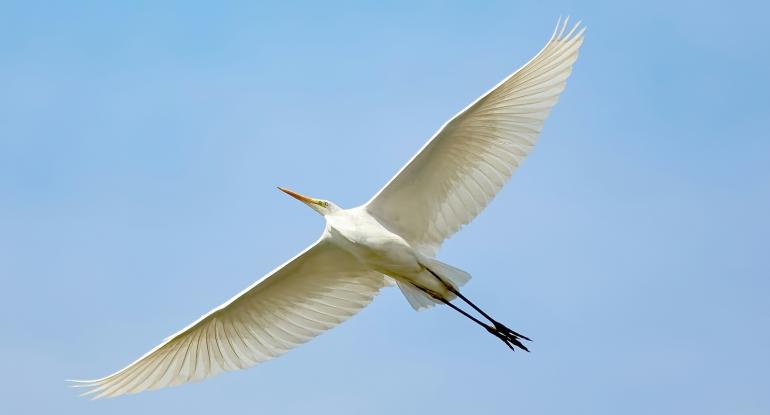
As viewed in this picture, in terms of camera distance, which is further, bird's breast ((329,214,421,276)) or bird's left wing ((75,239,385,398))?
bird's left wing ((75,239,385,398))

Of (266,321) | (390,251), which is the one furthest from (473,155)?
(266,321)

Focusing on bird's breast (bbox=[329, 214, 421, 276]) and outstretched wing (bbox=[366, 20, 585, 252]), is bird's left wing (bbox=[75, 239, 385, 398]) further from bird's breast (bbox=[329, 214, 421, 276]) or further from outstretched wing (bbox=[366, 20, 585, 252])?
outstretched wing (bbox=[366, 20, 585, 252])

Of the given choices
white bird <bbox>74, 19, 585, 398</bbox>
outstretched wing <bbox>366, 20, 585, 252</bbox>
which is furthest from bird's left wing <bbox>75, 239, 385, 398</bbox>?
outstretched wing <bbox>366, 20, 585, 252</bbox>

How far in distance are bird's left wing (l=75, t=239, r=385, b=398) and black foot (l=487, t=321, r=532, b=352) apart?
1383 millimetres

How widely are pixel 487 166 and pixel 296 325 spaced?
2911 millimetres

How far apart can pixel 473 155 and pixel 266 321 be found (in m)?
3.09

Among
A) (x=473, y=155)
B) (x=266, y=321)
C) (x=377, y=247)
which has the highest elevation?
(x=473, y=155)

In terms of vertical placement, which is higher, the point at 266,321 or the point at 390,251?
the point at 390,251

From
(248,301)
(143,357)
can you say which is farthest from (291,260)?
(143,357)

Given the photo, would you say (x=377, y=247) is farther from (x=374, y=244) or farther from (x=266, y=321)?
(x=266, y=321)

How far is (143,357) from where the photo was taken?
1764 cm

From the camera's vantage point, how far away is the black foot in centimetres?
1806

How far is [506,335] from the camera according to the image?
18125 mm

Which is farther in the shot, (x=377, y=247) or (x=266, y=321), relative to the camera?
(x=266, y=321)
